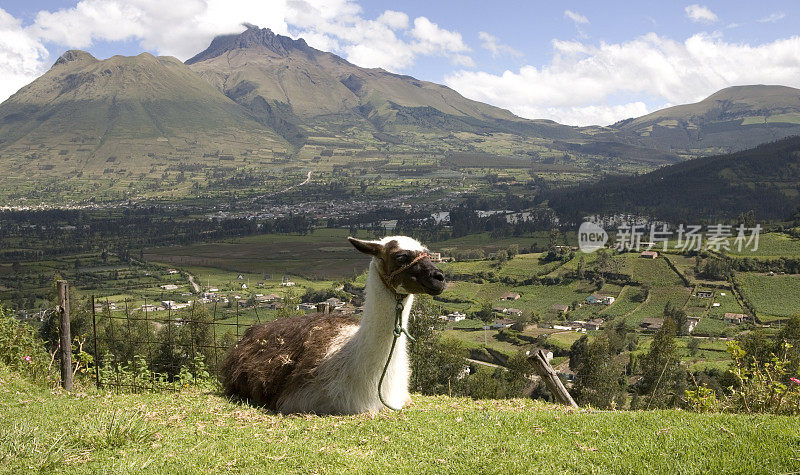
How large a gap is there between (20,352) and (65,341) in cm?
144

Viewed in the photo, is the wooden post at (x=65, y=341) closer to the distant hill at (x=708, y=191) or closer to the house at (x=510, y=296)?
the house at (x=510, y=296)

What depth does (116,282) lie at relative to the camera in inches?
3071

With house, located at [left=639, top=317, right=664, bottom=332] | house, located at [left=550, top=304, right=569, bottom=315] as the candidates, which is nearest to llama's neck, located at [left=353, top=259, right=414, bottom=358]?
house, located at [left=639, top=317, right=664, bottom=332]

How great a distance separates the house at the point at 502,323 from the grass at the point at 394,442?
5966cm

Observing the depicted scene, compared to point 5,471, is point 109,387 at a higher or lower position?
lower

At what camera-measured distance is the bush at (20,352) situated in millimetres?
10477

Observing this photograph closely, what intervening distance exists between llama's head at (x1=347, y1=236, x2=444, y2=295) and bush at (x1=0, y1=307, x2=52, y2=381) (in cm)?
797

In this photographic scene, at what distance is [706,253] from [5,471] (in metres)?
99.8

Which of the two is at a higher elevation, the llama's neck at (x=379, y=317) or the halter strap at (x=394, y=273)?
→ the halter strap at (x=394, y=273)

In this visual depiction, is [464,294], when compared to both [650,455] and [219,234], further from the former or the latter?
[650,455]

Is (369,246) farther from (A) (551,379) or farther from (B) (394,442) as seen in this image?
(A) (551,379)

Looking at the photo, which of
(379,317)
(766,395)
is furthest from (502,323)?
(379,317)

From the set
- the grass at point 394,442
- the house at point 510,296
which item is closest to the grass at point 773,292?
the house at point 510,296

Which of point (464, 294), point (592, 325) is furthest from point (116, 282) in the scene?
point (592, 325)
